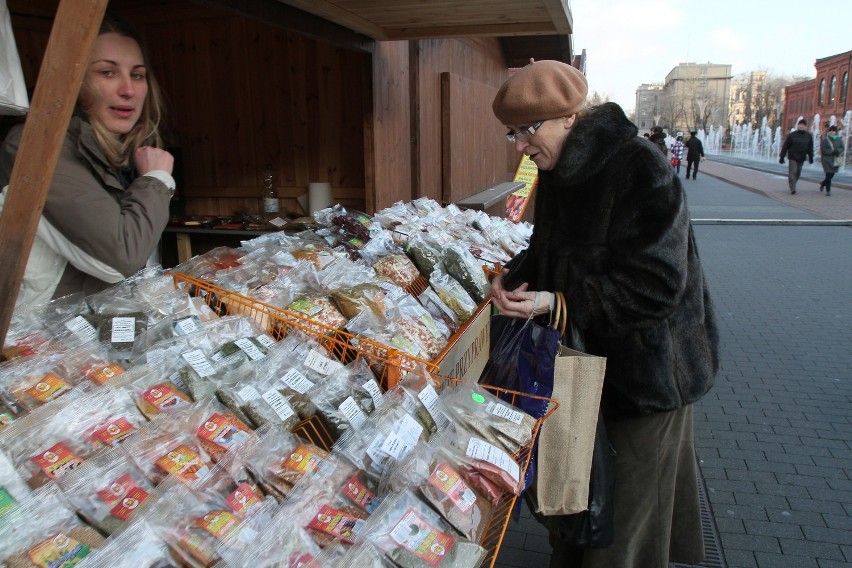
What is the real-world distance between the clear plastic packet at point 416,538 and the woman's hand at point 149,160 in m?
1.38

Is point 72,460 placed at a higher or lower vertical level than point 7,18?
lower

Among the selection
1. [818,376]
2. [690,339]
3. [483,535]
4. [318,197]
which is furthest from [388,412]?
[818,376]

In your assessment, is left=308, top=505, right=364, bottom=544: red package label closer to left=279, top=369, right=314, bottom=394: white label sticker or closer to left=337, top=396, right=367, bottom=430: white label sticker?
left=337, top=396, right=367, bottom=430: white label sticker

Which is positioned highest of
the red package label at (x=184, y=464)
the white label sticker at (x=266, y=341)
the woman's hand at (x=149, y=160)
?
the woman's hand at (x=149, y=160)

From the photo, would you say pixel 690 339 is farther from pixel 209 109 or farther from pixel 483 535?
pixel 209 109

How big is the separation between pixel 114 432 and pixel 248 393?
0.34m

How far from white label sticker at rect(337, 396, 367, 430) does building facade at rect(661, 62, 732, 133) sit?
7444 centimetres

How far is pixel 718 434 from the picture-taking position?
12.6 ft

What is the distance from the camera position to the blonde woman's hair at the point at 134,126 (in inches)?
75.0

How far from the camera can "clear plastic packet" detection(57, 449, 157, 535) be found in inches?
47.5

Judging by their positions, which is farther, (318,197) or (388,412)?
(318,197)

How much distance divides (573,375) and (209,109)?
4856 millimetres

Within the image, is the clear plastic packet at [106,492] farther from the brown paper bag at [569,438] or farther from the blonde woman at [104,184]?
the brown paper bag at [569,438]

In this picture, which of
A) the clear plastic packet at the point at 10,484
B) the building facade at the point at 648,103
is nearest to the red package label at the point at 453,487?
the clear plastic packet at the point at 10,484
